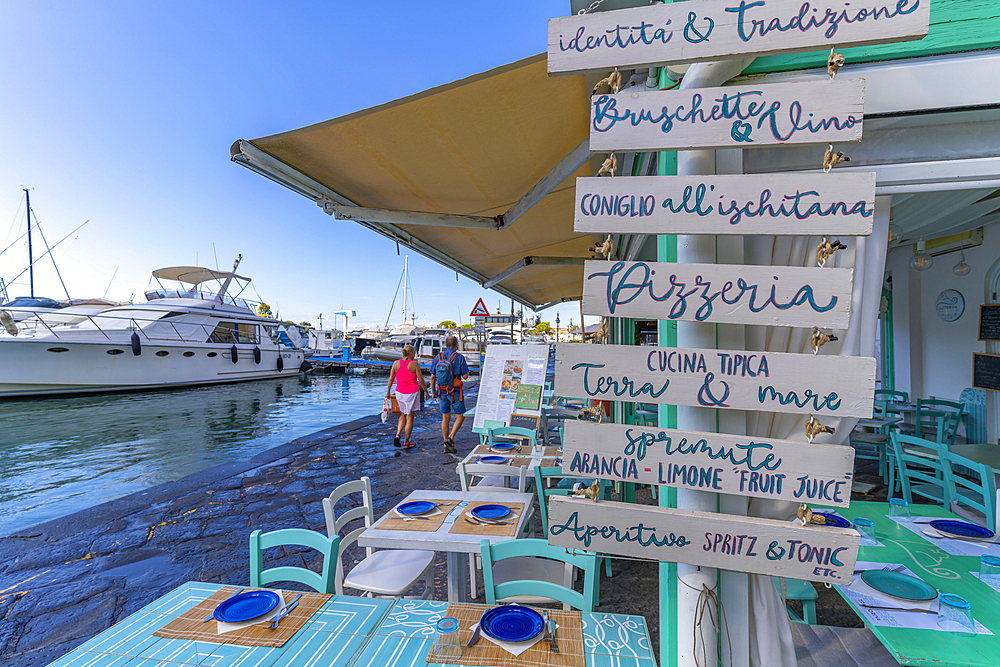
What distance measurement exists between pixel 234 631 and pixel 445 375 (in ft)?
16.3

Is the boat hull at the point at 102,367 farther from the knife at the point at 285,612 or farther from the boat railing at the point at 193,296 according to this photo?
the knife at the point at 285,612

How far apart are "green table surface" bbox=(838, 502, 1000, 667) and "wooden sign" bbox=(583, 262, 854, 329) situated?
3.66 ft

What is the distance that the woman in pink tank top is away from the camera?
6504 millimetres

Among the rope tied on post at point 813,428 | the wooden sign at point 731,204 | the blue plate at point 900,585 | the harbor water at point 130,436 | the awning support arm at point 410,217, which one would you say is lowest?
the harbor water at point 130,436

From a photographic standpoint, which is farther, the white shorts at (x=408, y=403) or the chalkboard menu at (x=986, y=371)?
the white shorts at (x=408, y=403)

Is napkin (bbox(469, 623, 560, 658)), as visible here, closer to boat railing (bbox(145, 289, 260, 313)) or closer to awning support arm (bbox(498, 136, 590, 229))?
awning support arm (bbox(498, 136, 590, 229))

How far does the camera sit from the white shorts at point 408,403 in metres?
6.49

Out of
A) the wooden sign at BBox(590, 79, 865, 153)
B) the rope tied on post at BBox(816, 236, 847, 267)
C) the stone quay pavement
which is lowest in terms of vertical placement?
the stone quay pavement

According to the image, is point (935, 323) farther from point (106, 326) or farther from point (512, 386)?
point (106, 326)

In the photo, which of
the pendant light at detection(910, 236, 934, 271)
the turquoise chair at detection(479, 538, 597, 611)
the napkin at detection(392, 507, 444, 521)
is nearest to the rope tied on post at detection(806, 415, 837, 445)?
the turquoise chair at detection(479, 538, 597, 611)

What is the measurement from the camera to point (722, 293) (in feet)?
3.51

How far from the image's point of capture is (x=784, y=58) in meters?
1.36

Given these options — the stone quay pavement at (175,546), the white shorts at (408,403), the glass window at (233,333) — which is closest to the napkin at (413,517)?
the stone quay pavement at (175,546)

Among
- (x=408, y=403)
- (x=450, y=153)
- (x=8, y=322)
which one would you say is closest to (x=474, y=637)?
(x=450, y=153)
